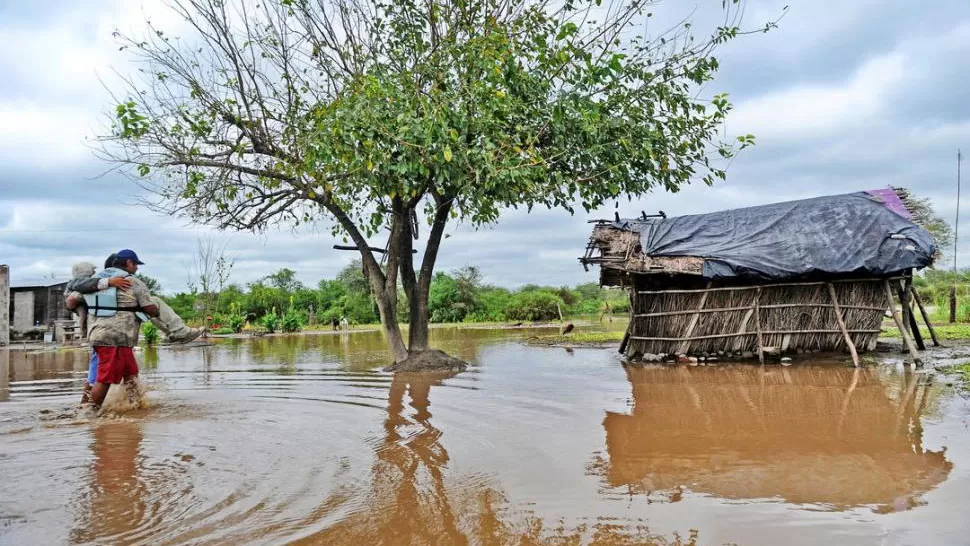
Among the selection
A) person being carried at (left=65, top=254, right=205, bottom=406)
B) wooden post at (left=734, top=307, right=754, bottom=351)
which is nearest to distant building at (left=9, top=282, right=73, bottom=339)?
person being carried at (left=65, top=254, right=205, bottom=406)

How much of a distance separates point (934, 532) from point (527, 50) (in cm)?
854

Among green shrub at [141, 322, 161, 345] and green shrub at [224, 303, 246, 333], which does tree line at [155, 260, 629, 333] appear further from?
green shrub at [141, 322, 161, 345]

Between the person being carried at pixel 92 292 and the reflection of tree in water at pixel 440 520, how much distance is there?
3.96 meters

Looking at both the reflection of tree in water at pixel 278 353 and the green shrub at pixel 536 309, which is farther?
the green shrub at pixel 536 309

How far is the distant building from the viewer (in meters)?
24.7

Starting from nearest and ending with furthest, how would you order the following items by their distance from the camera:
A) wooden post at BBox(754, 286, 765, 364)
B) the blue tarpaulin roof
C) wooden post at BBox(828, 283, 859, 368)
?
wooden post at BBox(828, 283, 859, 368) → the blue tarpaulin roof → wooden post at BBox(754, 286, 765, 364)

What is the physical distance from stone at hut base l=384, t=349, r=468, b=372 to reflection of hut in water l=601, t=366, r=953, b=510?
12.9ft

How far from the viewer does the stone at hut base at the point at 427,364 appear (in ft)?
38.2

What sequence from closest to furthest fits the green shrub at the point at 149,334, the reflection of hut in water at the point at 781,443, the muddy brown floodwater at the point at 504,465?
the muddy brown floodwater at the point at 504,465 → the reflection of hut in water at the point at 781,443 → the green shrub at the point at 149,334

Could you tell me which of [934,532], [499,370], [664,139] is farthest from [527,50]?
[934,532]

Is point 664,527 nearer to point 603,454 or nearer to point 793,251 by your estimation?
point 603,454

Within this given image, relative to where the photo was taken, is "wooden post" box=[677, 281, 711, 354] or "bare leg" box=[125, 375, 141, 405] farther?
"wooden post" box=[677, 281, 711, 354]

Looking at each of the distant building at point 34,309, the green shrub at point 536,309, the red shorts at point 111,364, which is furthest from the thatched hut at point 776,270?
the distant building at point 34,309

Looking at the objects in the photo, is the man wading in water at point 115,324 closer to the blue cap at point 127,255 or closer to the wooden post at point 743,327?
the blue cap at point 127,255
